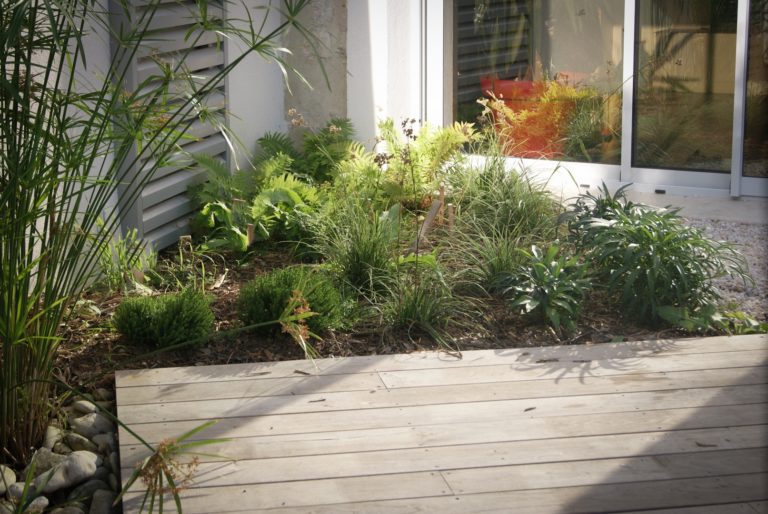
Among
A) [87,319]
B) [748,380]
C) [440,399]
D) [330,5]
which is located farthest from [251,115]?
[748,380]

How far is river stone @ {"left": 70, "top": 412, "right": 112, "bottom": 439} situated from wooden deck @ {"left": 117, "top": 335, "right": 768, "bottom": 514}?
0.25 feet

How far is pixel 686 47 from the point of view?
637 cm

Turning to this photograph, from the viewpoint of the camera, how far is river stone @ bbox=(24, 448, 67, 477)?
9.68ft

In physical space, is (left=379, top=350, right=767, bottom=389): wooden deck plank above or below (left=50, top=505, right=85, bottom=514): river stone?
above

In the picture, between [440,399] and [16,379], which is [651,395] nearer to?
[440,399]

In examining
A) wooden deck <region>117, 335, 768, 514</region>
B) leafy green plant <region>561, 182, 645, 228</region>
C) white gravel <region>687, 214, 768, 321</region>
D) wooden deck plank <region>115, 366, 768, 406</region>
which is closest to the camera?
wooden deck <region>117, 335, 768, 514</region>

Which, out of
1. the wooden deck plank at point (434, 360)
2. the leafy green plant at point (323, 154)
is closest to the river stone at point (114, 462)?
the wooden deck plank at point (434, 360)

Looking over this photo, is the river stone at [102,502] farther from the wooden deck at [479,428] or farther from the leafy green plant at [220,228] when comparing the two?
the leafy green plant at [220,228]

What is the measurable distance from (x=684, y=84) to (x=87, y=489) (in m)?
4.99

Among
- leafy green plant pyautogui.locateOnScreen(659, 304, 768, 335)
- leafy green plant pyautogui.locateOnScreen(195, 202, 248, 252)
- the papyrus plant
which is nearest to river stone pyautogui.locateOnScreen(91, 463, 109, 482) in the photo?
the papyrus plant

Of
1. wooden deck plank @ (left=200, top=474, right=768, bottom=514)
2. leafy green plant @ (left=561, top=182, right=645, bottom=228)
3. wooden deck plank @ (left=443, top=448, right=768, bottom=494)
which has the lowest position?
wooden deck plank @ (left=200, top=474, right=768, bottom=514)

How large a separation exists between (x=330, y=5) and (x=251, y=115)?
3.49 feet

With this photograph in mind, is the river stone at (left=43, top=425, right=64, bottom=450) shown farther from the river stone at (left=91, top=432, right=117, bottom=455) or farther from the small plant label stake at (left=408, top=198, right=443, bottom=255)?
the small plant label stake at (left=408, top=198, right=443, bottom=255)

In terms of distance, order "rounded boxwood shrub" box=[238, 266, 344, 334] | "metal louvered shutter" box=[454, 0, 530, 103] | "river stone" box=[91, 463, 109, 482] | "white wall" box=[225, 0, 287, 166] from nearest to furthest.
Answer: "river stone" box=[91, 463, 109, 482]
"rounded boxwood shrub" box=[238, 266, 344, 334]
"white wall" box=[225, 0, 287, 166]
"metal louvered shutter" box=[454, 0, 530, 103]
